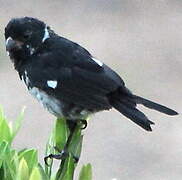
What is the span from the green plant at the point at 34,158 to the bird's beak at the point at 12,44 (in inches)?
28.0

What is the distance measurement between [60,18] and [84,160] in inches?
92.1

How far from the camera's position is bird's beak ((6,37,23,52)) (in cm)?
301

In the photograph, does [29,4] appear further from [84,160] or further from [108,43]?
[84,160]

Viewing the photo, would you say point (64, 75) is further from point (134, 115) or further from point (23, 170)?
point (23, 170)

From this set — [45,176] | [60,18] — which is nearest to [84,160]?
[60,18]

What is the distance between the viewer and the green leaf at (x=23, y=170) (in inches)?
80.7

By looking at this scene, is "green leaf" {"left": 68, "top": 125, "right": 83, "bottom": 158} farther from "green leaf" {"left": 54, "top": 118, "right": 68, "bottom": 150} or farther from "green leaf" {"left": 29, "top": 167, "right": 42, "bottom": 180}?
"green leaf" {"left": 29, "top": 167, "right": 42, "bottom": 180}

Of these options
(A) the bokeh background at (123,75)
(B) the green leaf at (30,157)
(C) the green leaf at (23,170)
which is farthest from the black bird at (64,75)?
(A) the bokeh background at (123,75)

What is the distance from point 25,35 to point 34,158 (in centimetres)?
97

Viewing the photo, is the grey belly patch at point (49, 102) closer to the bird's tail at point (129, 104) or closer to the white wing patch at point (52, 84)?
the white wing patch at point (52, 84)

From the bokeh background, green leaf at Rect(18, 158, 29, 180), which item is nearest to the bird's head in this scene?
green leaf at Rect(18, 158, 29, 180)

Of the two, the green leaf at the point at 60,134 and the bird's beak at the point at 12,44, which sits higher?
the bird's beak at the point at 12,44

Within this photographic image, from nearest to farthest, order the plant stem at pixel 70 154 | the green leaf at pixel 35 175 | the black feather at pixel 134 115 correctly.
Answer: the green leaf at pixel 35 175 < the plant stem at pixel 70 154 < the black feather at pixel 134 115

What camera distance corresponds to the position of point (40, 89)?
10.4ft
